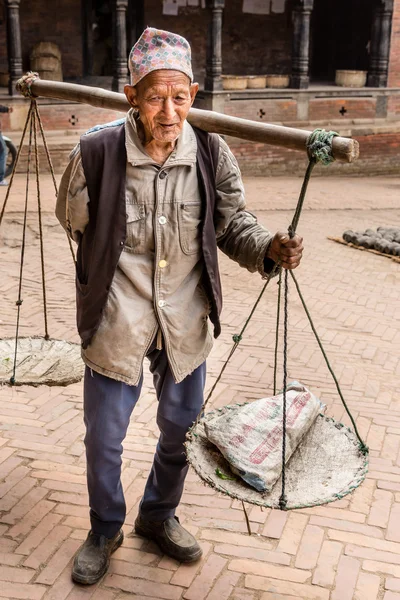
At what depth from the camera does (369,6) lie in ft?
51.1

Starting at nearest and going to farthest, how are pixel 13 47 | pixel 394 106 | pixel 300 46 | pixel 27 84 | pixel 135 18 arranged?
1. pixel 27 84
2. pixel 13 47
3. pixel 300 46
4. pixel 394 106
5. pixel 135 18

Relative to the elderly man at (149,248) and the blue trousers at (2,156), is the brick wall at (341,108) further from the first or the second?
the elderly man at (149,248)

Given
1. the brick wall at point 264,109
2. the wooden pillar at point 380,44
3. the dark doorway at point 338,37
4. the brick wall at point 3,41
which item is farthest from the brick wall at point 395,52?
the brick wall at point 3,41

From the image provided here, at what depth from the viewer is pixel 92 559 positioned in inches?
115

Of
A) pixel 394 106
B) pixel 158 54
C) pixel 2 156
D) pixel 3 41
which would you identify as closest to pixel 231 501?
pixel 158 54

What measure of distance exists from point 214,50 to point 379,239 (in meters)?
6.70

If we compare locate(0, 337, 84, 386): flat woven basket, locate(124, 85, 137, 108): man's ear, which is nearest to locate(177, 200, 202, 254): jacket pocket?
locate(124, 85, 137, 108): man's ear

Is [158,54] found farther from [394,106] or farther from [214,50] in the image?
[394,106]

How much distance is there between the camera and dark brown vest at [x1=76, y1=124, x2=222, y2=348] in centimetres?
256

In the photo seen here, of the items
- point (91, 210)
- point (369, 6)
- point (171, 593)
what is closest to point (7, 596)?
point (171, 593)

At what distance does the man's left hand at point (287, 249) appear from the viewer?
8.46ft

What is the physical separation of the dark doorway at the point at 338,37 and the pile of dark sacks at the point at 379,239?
8.33 metres

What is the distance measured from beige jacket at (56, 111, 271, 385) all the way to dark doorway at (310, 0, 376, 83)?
14.4 m

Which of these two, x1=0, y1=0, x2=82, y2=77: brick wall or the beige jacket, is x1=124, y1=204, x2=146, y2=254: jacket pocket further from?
x1=0, y1=0, x2=82, y2=77: brick wall
